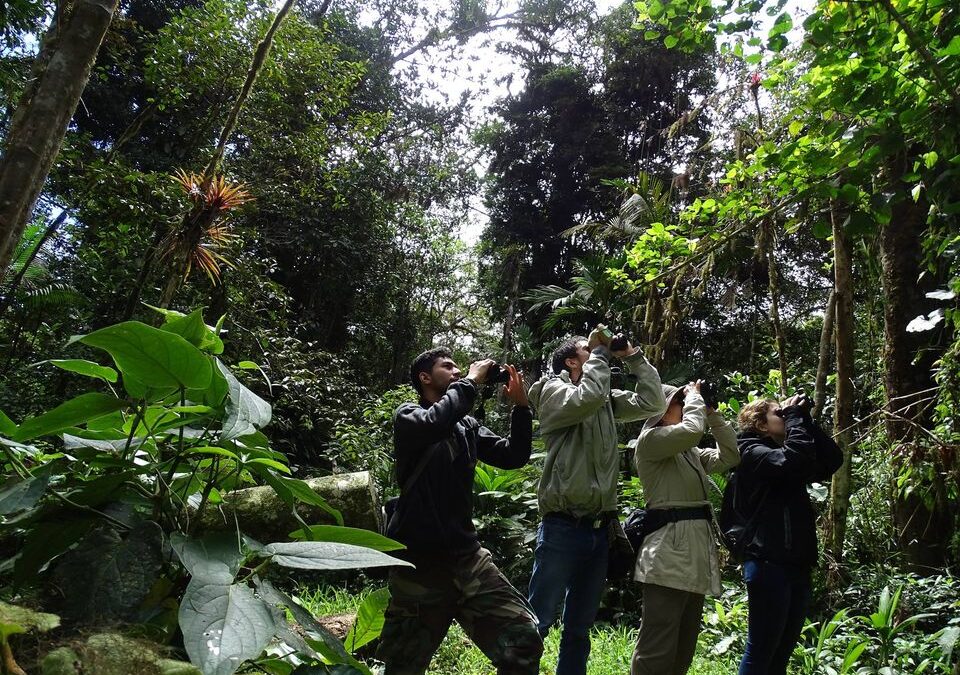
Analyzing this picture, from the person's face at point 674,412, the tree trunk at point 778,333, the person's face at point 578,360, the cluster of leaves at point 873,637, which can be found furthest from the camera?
the tree trunk at point 778,333

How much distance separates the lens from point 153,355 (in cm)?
91

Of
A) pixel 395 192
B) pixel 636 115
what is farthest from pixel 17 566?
pixel 636 115

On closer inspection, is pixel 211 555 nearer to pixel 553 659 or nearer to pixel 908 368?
pixel 553 659

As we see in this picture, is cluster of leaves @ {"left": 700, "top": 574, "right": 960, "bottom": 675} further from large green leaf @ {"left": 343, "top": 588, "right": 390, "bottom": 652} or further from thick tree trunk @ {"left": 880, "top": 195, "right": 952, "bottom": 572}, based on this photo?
large green leaf @ {"left": 343, "top": 588, "right": 390, "bottom": 652}

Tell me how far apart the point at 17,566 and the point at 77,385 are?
22.3 ft

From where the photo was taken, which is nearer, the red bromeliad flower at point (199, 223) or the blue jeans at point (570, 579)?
the blue jeans at point (570, 579)

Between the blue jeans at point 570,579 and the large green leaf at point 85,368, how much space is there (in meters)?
2.37

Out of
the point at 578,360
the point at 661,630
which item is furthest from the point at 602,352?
the point at 661,630

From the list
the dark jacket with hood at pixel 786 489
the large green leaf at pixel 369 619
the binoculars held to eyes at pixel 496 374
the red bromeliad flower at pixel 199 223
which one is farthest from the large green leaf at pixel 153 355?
the red bromeliad flower at pixel 199 223

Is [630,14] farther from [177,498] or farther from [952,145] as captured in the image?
[177,498]

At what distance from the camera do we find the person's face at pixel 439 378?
9.84 feet

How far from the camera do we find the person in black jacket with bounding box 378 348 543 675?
2.46 meters

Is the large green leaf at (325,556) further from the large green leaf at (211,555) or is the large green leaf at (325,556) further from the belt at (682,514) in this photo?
the belt at (682,514)

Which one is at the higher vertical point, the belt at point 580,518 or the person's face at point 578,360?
the person's face at point 578,360
